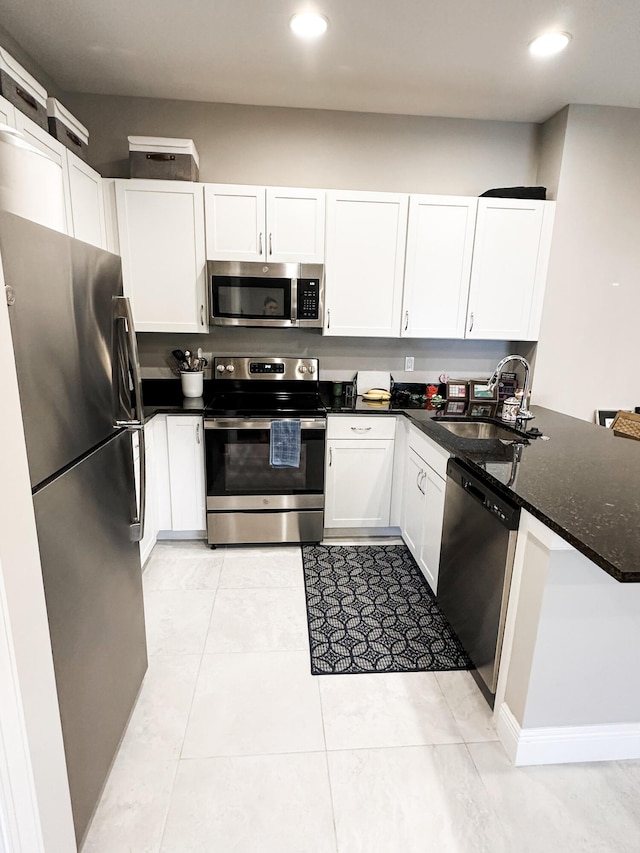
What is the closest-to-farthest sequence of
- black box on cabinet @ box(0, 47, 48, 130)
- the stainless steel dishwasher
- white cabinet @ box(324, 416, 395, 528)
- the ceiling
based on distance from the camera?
the stainless steel dishwasher < black box on cabinet @ box(0, 47, 48, 130) < the ceiling < white cabinet @ box(324, 416, 395, 528)

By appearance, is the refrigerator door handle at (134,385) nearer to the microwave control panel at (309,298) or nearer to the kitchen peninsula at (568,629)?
the kitchen peninsula at (568,629)

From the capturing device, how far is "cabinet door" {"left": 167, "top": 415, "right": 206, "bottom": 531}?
2.73m

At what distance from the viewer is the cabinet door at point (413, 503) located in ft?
8.25

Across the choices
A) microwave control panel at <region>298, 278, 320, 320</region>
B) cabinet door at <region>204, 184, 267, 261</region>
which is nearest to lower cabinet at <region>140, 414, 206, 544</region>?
microwave control panel at <region>298, 278, 320, 320</region>

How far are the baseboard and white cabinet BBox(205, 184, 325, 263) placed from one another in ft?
8.41

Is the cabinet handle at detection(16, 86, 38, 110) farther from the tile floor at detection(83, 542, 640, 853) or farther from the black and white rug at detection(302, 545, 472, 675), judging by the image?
the black and white rug at detection(302, 545, 472, 675)

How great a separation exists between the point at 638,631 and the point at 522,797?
0.63 m

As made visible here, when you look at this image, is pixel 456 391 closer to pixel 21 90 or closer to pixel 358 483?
pixel 358 483

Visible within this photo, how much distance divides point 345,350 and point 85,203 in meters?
1.80

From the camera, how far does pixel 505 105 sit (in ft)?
9.05

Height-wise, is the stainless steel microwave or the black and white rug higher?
the stainless steel microwave

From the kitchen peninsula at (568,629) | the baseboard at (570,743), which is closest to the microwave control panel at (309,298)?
the kitchen peninsula at (568,629)

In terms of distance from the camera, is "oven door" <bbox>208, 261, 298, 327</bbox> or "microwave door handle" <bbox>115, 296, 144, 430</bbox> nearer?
"microwave door handle" <bbox>115, 296, 144, 430</bbox>

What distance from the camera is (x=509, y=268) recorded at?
9.48 ft
